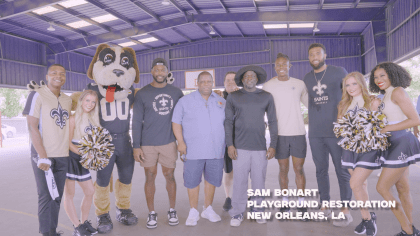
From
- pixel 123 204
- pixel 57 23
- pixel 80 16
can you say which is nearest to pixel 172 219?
pixel 123 204

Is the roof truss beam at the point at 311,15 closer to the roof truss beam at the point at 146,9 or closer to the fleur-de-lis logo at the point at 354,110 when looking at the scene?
the roof truss beam at the point at 146,9

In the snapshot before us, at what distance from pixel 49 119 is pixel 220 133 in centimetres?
186

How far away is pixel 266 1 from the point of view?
11.9 metres

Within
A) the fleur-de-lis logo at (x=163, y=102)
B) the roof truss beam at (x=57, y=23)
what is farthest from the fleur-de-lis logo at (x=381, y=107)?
the roof truss beam at (x=57, y=23)

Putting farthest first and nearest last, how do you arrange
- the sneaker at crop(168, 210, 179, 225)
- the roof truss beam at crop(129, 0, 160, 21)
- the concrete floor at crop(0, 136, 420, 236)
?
1. the roof truss beam at crop(129, 0, 160, 21)
2. the sneaker at crop(168, 210, 179, 225)
3. the concrete floor at crop(0, 136, 420, 236)

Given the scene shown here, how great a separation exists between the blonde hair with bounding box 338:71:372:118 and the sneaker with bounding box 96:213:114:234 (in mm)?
2927

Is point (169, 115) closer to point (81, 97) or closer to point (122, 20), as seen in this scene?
point (81, 97)

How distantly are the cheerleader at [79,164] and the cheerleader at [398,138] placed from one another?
3.01 m

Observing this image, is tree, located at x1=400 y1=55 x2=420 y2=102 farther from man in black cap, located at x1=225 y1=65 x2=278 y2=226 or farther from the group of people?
man in black cap, located at x1=225 y1=65 x2=278 y2=226

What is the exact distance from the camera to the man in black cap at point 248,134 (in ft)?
10.8

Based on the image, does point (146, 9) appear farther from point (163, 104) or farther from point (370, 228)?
point (370, 228)

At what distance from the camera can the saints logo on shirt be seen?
346cm

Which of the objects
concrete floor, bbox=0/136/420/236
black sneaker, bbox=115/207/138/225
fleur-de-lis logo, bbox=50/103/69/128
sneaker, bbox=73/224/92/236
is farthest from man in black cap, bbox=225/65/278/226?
fleur-de-lis logo, bbox=50/103/69/128

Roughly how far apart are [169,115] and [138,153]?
1.94 feet
